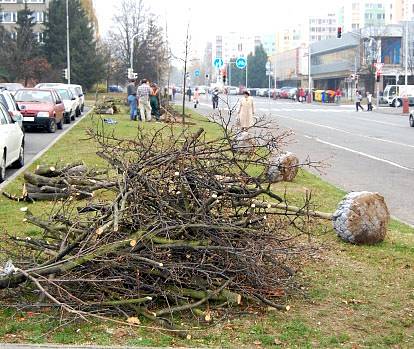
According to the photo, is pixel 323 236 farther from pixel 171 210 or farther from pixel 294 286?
pixel 171 210

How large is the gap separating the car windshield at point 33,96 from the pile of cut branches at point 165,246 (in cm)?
2179

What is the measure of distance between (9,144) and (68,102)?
66.9 feet

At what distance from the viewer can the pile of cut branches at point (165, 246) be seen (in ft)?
19.1

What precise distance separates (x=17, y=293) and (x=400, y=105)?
63578 mm

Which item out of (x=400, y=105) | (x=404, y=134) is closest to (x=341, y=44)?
(x=400, y=105)

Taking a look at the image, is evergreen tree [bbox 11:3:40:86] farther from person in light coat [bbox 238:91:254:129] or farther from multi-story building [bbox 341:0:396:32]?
multi-story building [bbox 341:0:396:32]

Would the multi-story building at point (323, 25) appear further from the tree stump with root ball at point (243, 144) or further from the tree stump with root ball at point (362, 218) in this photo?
the tree stump with root ball at point (243, 144)

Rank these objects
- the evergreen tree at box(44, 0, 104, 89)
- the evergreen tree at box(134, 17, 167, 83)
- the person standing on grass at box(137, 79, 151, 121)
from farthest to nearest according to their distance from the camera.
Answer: the evergreen tree at box(134, 17, 167, 83) → the evergreen tree at box(44, 0, 104, 89) → the person standing on grass at box(137, 79, 151, 121)

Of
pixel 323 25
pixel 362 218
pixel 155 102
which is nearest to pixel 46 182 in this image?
pixel 362 218

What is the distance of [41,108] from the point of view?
27172 mm

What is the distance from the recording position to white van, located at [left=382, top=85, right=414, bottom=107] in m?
64.5

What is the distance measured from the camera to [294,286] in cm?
650

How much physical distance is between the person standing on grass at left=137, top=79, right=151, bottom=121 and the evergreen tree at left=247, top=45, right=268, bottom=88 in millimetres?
114851

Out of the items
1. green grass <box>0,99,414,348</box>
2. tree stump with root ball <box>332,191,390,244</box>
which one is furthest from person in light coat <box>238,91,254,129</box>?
green grass <box>0,99,414,348</box>
